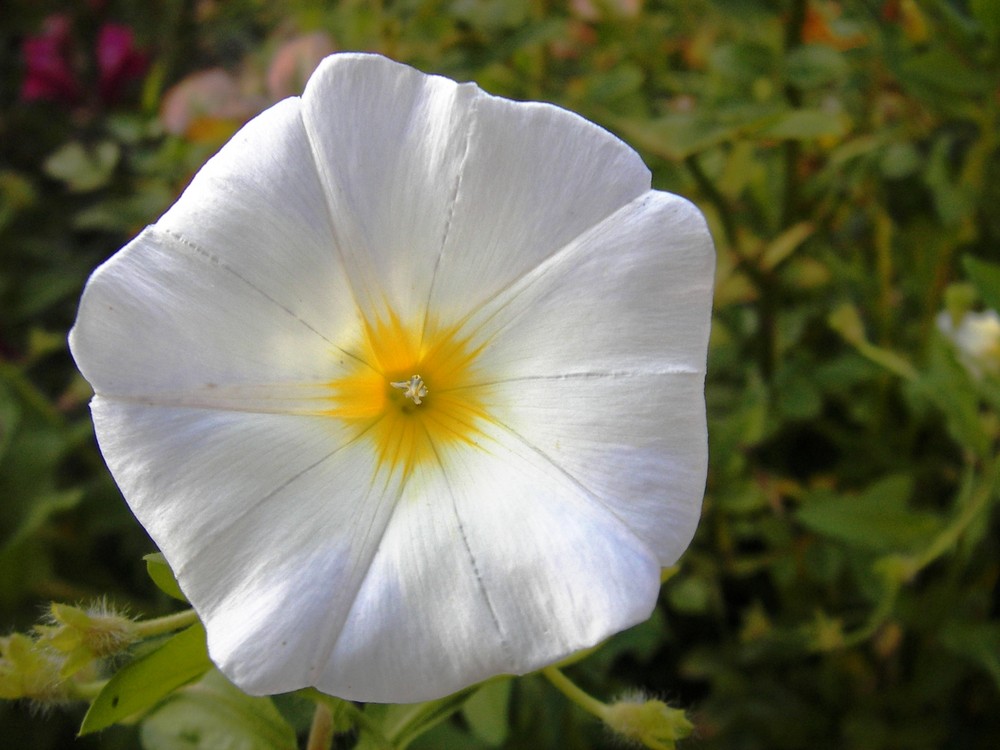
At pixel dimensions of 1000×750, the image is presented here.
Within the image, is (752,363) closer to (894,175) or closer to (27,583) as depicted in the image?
(894,175)

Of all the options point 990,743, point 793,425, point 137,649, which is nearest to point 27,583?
point 137,649

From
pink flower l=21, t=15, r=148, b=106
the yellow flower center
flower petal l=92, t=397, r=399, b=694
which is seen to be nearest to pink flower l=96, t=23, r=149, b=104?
pink flower l=21, t=15, r=148, b=106

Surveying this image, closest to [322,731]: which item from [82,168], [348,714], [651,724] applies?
[348,714]

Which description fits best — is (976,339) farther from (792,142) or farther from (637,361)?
(637,361)

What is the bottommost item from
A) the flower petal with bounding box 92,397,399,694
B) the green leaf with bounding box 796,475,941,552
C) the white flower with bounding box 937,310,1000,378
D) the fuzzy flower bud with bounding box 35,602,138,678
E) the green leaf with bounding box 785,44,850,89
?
the green leaf with bounding box 796,475,941,552

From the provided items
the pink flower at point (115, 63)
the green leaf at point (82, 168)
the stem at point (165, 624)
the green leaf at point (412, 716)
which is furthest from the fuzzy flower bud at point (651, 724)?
the pink flower at point (115, 63)

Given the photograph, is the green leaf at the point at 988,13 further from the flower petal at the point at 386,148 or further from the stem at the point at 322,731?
the stem at the point at 322,731

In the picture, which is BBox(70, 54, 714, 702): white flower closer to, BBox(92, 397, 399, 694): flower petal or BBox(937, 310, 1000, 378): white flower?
BBox(92, 397, 399, 694): flower petal
